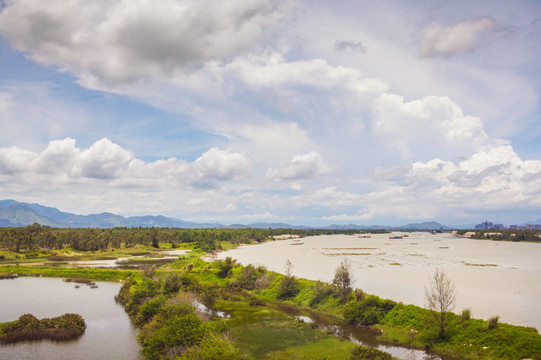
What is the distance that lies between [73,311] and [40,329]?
13.0 meters

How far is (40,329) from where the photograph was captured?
1796 inches

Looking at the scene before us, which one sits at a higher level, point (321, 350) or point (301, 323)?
point (321, 350)

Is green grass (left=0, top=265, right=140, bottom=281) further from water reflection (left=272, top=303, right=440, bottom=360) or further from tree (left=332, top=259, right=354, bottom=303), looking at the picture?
tree (left=332, top=259, right=354, bottom=303)

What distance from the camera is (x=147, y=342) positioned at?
122 ft

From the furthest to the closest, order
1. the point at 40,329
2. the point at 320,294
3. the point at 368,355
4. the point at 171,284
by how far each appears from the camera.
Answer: the point at 171,284
the point at 320,294
the point at 40,329
the point at 368,355

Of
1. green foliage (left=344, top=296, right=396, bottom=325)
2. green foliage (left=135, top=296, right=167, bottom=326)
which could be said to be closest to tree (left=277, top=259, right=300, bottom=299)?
green foliage (left=344, top=296, right=396, bottom=325)

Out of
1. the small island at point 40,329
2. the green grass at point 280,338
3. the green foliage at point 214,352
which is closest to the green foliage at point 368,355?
the green grass at point 280,338

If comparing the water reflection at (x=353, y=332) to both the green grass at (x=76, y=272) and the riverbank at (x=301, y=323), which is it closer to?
the riverbank at (x=301, y=323)

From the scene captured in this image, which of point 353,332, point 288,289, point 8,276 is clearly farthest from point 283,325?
point 8,276

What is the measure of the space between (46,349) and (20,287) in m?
47.4

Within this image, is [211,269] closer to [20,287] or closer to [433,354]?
[20,287]

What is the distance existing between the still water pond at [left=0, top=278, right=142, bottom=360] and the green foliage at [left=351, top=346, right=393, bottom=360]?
22235 mm

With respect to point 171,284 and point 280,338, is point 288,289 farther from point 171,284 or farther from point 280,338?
point 280,338

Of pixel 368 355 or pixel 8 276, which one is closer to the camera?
pixel 368 355
